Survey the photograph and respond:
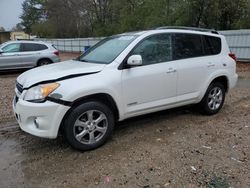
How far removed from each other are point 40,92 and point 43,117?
1.13 feet

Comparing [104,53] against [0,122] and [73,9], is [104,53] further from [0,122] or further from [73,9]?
[73,9]

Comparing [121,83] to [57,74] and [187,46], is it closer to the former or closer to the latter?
[57,74]

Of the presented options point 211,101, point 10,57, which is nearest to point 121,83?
point 211,101

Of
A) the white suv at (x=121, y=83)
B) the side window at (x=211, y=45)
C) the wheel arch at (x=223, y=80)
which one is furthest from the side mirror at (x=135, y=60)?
the wheel arch at (x=223, y=80)

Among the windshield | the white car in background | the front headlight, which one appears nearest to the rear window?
the white car in background

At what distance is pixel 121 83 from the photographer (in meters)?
4.47

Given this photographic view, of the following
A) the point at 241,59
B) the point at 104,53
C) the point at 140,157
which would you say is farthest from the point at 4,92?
the point at 241,59

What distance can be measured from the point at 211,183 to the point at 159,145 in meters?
1.19

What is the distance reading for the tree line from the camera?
17.9 meters

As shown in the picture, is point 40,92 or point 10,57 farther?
point 10,57

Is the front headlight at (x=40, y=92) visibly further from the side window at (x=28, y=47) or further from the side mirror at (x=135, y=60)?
the side window at (x=28, y=47)

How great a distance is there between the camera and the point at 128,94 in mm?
4570

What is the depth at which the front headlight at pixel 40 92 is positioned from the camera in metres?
3.98

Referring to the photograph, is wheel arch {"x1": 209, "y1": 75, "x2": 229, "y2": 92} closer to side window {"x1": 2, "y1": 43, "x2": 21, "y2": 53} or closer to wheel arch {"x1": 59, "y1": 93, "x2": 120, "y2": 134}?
wheel arch {"x1": 59, "y1": 93, "x2": 120, "y2": 134}
